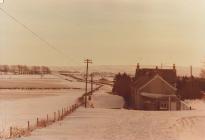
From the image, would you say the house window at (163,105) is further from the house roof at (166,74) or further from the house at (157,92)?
the house roof at (166,74)

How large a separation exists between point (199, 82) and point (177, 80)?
17.9ft

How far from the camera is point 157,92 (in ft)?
116

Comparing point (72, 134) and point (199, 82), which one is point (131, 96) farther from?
point (72, 134)

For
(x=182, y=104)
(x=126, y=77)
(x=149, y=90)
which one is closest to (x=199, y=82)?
(x=182, y=104)

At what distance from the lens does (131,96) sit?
136 ft

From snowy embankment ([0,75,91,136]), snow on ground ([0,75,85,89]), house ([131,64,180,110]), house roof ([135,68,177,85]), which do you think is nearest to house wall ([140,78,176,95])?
house ([131,64,180,110])

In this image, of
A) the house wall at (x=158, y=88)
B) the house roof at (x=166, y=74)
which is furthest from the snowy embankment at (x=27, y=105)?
the house roof at (x=166, y=74)

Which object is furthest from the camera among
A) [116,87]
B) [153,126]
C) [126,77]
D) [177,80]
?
[116,87]

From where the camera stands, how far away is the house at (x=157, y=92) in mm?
34312

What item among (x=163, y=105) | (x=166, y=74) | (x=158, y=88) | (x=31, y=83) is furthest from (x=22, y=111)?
(x=31, y=83)

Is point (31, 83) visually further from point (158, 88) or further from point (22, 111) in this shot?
point (22, 111)

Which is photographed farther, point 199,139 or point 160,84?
point 160,84

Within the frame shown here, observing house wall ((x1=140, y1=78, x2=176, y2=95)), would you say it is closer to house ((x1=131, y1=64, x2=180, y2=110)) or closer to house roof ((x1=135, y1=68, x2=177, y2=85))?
house ((x1=131, y1=64, x2=180, y2=110))

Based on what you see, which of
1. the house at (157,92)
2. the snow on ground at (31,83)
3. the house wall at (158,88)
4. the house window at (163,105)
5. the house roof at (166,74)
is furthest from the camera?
the snow on ground at (31,83)
